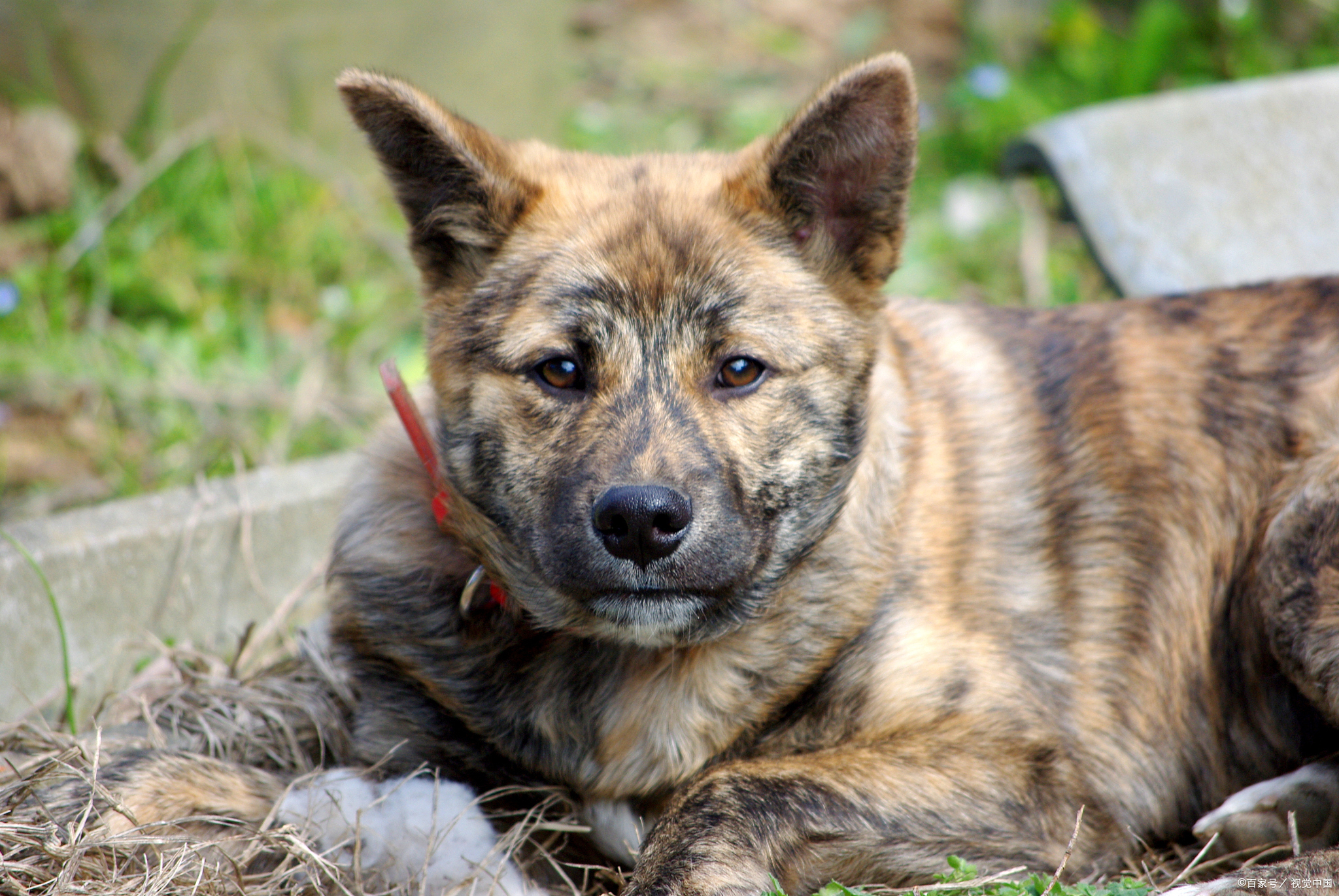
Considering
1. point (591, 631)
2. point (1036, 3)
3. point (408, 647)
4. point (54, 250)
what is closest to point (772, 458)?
point (591, 631)

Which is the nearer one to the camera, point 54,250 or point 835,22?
point 54,250

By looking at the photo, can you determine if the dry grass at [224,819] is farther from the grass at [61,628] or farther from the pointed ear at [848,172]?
the pointed ear at [848,172]

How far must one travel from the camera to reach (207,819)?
2.58 m

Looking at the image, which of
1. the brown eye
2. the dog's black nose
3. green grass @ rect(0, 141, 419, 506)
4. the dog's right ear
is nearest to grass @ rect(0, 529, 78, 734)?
green grass @ rect(0, 141, 419, 506)

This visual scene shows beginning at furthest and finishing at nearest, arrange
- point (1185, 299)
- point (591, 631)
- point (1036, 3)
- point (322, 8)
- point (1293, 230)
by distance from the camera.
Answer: point (1036, 3)
point (322, 8)
point (1293, 230)
point (1185, 299)
point (591, 631)

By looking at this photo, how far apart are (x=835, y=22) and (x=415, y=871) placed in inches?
287

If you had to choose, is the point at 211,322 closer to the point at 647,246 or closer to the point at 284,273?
the point at 284,273

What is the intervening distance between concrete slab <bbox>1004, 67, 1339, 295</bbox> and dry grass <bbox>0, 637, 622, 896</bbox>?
10.9ft

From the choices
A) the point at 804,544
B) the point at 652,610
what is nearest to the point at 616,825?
the point at 652,610

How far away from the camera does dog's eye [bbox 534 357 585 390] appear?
2.54 meters

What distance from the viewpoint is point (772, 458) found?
252cm

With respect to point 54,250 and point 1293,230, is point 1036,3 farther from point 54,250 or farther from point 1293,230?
A: point 54,250

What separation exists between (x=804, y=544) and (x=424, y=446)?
912mm

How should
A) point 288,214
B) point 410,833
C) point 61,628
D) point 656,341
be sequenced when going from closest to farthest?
point 656,341, point 410,833, point 61,628, point 288,214
